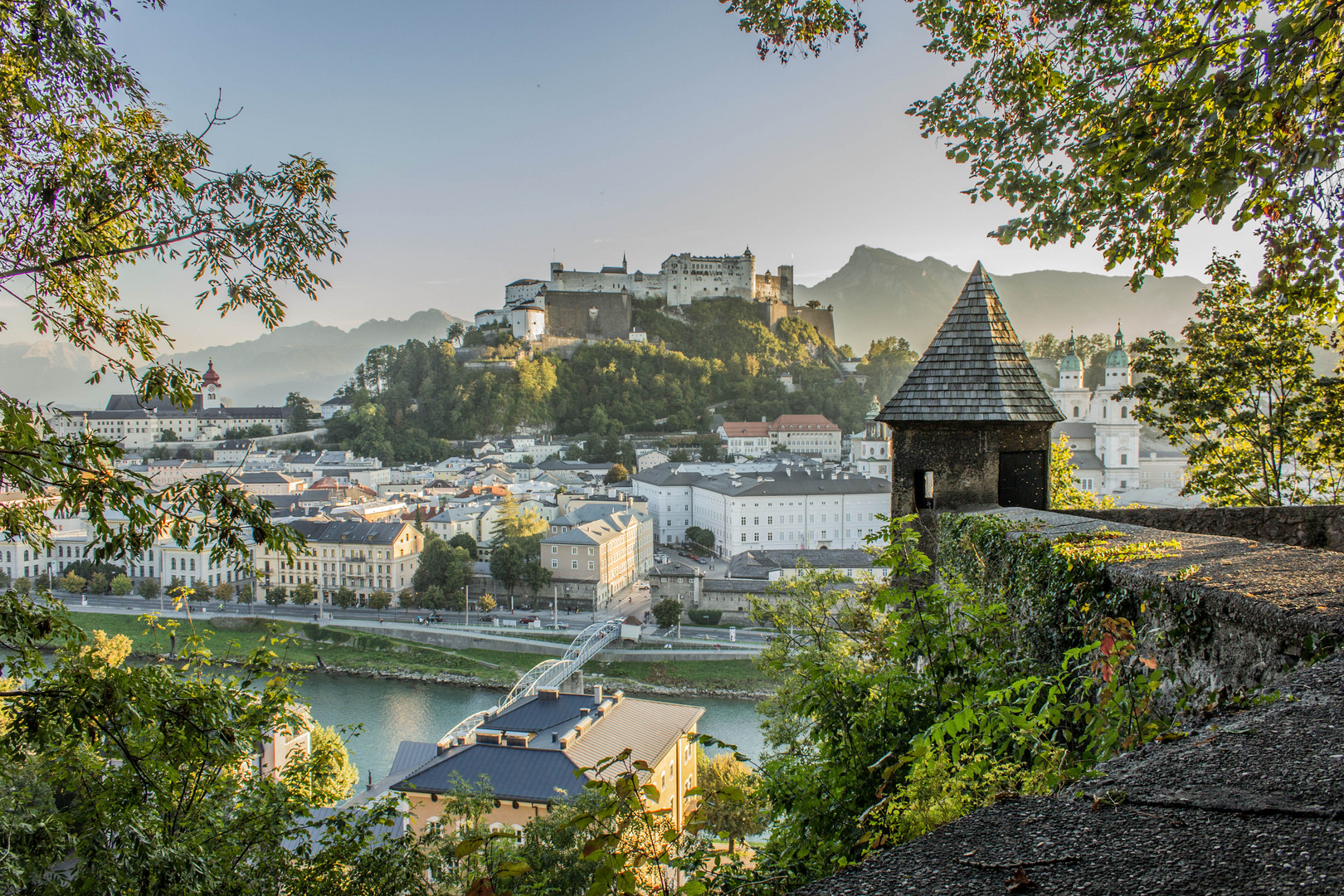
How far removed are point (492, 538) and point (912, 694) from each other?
35826 mm

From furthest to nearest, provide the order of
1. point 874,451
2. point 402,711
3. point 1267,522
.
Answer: point 874,451 → point 402,711 → point 1267,522

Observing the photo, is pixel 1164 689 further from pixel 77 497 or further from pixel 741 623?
pixel 741 623

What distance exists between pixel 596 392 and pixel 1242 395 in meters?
58.6

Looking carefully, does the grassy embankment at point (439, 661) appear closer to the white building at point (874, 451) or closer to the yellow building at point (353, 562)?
the yellow building at point (353, 562)

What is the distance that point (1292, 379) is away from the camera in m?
6.88

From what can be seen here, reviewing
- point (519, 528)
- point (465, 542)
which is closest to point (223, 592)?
point (465, 542)

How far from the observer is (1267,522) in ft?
15.8

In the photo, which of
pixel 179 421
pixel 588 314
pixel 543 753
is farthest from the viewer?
pixel 588 314

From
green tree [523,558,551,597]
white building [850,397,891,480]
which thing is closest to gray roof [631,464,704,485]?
white building [850,397,891,480]

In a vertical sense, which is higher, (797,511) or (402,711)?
(797,511)

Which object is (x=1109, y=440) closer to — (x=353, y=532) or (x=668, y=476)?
(x=668, y=476)

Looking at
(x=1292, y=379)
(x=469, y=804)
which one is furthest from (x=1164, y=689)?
(x=469, y=804)

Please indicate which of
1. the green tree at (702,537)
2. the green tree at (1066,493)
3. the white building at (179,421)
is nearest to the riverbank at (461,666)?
the green tree at (1066,493)

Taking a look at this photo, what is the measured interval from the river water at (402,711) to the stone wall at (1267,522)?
14.8 m
